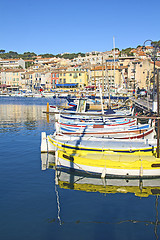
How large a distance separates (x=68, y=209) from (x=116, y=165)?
4.73 m

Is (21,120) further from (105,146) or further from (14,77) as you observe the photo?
(14,77)

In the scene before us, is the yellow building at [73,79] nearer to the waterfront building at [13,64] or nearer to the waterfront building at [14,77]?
the waterfront building at [14,77]

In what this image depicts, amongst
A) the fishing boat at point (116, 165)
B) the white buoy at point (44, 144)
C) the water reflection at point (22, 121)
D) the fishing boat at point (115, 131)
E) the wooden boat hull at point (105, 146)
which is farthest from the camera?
the water reflection at point (22, 121)

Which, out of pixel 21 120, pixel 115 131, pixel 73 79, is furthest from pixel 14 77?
pixel 115 131

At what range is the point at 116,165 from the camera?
17125 mm

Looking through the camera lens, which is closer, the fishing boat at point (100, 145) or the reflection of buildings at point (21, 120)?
the fishing boat at point (100, 145)

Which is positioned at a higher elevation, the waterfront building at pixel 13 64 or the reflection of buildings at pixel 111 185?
the waterfront building at pixel 13 64

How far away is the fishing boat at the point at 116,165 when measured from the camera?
1703cm

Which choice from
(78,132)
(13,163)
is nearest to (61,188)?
(13,163)

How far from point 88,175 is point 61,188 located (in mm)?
2464

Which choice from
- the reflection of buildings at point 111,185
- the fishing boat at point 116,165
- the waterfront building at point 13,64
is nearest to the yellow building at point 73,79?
the waterfront building at point 13,64

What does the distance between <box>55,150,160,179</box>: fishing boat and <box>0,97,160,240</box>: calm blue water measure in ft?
2.30

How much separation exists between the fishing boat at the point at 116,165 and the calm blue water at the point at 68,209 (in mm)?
702

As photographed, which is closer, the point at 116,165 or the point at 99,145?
the point at 116,165
